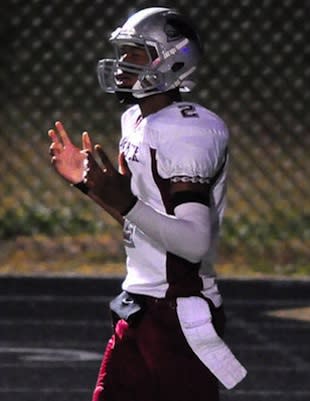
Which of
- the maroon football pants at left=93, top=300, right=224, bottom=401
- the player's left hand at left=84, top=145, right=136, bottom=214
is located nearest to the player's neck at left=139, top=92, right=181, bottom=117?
the player's left hand at left=84, top=145, right=136, bottom=214

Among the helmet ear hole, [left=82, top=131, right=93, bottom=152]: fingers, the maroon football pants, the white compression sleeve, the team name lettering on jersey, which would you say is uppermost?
the helmet ear hole

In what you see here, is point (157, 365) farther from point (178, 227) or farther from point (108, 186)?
point (108, 186)

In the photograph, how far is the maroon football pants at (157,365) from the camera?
15.6 feet

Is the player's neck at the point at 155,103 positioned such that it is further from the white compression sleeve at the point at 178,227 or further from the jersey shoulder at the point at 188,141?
the white compression sleeve at the point at 178,227

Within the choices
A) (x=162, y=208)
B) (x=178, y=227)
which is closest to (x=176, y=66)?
(x=162, y=208)

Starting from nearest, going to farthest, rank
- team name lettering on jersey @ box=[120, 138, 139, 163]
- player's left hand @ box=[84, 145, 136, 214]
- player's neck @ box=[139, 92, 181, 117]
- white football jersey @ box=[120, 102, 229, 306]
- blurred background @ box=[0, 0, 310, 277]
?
1. player's left hand @ box=[84, 145, 136, 214]
2. white football jersey @ box=[120, 102, 229, 306]
3. team name lettering on jersey @ box=[120, 138, 139, 163]
4. player's neck @ box=[139, 92, 181, 117]
5. blurred background @ box=[0, 0, 310, 277]

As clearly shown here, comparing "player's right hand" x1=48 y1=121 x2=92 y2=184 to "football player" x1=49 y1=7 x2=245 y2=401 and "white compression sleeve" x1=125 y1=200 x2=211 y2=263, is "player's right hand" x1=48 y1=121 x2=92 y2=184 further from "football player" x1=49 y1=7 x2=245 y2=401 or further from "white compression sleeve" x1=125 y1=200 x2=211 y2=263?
"white compression sleeve" x1=125 y1=200 x2=211 y2=263

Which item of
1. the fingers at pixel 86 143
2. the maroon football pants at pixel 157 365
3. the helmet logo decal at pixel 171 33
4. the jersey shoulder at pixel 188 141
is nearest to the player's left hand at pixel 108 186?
the jersey shoulder at pixel 188 141

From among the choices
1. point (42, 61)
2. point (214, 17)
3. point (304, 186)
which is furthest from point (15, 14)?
point (304, 186)

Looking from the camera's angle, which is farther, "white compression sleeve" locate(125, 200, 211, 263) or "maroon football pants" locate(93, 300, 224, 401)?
"maroon football pants" locate(93, 300, 224, 401)

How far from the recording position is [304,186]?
450 inches

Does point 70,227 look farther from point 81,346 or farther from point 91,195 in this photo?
point 91,195

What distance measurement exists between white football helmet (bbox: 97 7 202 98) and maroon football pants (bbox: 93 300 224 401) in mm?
624

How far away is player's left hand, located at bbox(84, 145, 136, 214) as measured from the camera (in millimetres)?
4547
